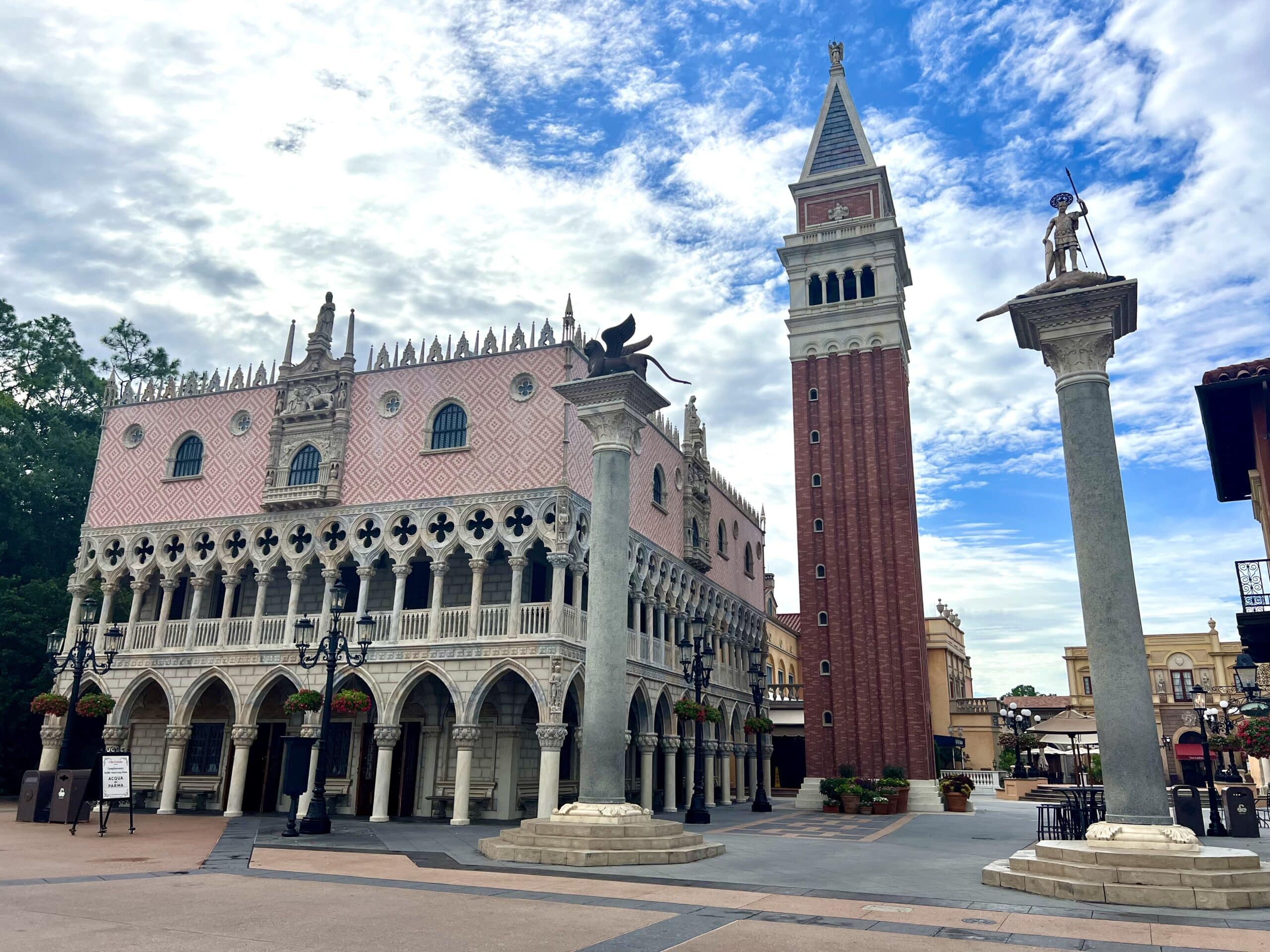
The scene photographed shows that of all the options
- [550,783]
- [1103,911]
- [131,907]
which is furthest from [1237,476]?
[131,907]

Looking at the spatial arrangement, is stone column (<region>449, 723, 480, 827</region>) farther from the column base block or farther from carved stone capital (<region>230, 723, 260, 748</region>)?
the column base block

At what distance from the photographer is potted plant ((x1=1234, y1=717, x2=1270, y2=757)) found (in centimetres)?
2080

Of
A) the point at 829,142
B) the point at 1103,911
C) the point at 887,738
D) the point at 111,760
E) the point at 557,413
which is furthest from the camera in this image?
the point at 829,142

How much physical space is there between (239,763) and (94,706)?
4.49 metres

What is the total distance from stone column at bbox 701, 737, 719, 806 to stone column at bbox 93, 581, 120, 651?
68.1 ft

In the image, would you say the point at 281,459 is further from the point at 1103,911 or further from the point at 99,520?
the point at 1103,911

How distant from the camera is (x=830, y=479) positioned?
39.5m

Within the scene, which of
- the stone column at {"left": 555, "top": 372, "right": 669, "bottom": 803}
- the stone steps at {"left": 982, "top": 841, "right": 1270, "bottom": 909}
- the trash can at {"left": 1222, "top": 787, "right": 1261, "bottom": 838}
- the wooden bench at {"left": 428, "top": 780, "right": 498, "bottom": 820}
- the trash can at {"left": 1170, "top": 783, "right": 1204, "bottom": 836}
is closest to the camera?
the stone steps at {"left": 982, "top": 841, "right": 1270, "bottom": 909}

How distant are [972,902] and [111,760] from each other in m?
17.1

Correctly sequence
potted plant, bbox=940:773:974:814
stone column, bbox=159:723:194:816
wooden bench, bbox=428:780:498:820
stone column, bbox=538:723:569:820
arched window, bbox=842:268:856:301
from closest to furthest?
stone column, bbox=538:723:569:820 < wooden bench, bbox=428:780:498:820 < stone column, bbox=159:723:194:816 < potted plant, bbox=940:773:974:814 < arched window, bbox=842:268:856:301

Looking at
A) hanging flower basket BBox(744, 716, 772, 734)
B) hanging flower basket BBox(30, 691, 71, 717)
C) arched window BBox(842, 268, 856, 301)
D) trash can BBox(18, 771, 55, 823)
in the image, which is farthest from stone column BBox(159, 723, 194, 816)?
arched window BBox(842, 268, 856, 301)

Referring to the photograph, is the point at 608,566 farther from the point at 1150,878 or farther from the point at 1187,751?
the point at 1187,751

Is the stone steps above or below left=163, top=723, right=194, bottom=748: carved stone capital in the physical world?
below

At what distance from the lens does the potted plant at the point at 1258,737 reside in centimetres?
2080
